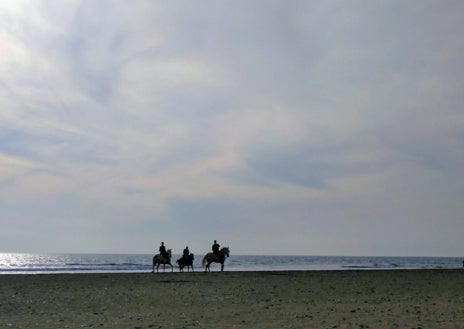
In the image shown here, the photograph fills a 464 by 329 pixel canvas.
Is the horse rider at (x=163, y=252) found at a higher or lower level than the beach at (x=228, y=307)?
higher

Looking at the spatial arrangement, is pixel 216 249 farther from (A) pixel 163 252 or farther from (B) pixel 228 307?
(B) pixel 228 307

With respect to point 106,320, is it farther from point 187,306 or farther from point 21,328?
point 187,306

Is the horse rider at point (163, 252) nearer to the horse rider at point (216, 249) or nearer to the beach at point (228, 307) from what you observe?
the horse rider at point (216, 249)

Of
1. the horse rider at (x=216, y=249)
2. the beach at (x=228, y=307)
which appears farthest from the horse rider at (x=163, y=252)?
the beach at (x=228, y=307)

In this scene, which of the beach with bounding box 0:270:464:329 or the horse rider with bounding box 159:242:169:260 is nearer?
the beach with bounding box 0:270:464:329

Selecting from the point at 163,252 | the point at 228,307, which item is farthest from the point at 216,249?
the point at 228,307

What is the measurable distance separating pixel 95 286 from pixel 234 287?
20.0ft

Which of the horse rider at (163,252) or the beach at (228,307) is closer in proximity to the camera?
the beach at (228,307)

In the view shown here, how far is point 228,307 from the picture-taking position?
1617cm

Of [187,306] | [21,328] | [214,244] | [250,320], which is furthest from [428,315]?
[214,244]

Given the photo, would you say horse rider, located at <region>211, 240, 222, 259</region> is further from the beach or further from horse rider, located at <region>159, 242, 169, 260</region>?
the beach

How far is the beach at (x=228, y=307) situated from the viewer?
12843mm

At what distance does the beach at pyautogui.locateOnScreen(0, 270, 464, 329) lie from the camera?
12.8 m

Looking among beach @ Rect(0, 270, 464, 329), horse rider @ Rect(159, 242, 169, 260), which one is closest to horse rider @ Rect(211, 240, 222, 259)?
horse rider @ Rect(159, 242, 169, 260)
